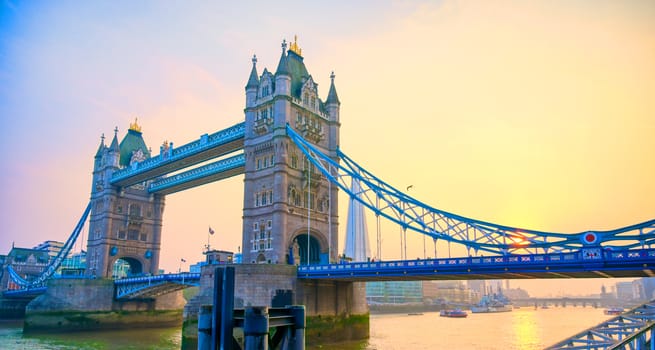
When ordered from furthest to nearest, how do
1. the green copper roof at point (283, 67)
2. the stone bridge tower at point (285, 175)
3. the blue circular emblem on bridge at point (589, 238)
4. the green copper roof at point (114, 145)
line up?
the green copper roof at point (114, 145)
the green copper roof at point (283, 67)
the stone bridge tower at point (285, 175)
the blue circular emblem on bridge at point (589, 238)

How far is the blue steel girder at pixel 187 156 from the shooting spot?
61.9 m

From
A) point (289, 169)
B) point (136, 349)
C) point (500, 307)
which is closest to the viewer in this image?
point (136, 349)

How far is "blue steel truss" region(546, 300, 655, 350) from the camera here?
1358 centimetres

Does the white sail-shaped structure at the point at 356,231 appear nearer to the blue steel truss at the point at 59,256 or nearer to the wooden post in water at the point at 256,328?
the wooden post in water at the point at 256,328

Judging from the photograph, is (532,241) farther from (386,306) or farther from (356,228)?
(386,306)

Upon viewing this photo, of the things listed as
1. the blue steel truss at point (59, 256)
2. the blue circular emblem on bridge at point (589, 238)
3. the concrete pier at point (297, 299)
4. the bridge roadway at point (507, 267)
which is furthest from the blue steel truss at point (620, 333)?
the blue steel truss at point (59, 256)

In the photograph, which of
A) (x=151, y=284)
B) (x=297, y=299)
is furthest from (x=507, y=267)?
(x=151, y=284)

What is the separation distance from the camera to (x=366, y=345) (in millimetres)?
47500

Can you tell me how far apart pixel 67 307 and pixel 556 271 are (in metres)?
59.0

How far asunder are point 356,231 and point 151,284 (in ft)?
88.8

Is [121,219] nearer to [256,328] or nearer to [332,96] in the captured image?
[332,96]

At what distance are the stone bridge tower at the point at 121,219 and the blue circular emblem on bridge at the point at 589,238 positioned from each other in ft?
216

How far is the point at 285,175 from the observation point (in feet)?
176

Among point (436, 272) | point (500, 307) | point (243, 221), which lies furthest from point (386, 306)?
point (436, 272)
